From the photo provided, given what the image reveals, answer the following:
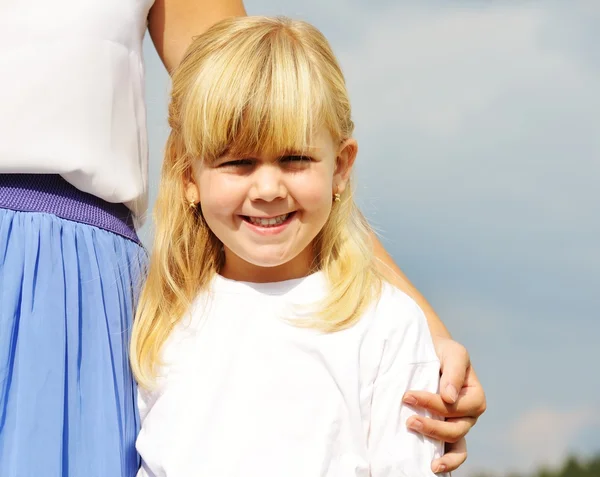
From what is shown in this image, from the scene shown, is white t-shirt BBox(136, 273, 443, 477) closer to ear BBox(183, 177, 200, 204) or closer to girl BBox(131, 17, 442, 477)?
girl BBox(131, 17, 442, 477)

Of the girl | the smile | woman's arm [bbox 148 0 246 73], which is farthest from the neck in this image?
woman's arm [bbox 148 0 246 73]

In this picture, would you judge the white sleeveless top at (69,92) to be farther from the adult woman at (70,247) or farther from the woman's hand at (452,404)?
the woman's hand at (452,404)

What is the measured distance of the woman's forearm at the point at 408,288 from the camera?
1.76 meters

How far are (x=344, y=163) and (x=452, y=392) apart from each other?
0.46m

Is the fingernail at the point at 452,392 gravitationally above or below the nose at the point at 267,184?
below

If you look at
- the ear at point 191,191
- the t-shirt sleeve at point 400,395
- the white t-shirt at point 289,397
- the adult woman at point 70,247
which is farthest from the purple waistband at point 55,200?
the t-shirt sleeve at point 400,395

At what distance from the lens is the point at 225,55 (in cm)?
162

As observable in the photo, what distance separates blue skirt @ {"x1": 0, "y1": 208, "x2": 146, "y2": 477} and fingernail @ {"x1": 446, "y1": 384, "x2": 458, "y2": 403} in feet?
1.73

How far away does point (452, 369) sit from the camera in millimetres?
1589

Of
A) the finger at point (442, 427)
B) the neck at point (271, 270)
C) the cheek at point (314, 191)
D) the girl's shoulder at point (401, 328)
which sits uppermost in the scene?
the cheek at point (314, 191)

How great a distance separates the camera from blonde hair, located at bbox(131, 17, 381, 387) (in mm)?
1554

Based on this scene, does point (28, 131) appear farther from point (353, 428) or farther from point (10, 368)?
point (353, 428)

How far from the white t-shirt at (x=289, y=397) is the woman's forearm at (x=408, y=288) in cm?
13

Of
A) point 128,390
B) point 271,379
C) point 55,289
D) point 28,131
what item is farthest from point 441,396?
point 28,131
